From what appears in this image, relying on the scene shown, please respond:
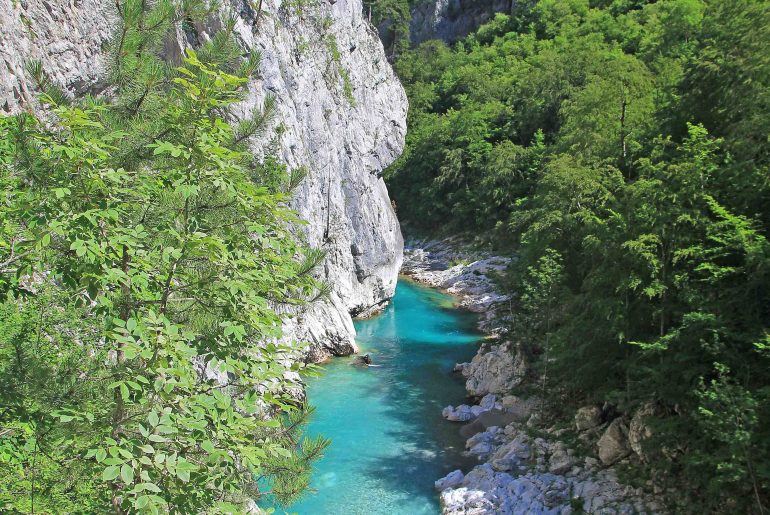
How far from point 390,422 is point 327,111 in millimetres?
15493

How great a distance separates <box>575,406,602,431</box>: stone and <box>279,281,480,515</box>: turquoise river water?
292 cm

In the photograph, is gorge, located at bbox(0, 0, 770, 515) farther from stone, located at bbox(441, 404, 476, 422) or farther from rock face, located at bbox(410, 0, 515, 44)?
rock face, located at bbox(410, 0, 515, 44)

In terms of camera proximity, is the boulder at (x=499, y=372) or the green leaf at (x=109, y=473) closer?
the green leaf at (x=109, y=473)

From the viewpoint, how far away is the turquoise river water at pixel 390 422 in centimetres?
1134

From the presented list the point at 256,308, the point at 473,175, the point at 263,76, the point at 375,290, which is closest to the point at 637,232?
the point at 256,308

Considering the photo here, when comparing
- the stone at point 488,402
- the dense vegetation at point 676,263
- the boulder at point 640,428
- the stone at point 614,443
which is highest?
the dense vegetation at point 676,263

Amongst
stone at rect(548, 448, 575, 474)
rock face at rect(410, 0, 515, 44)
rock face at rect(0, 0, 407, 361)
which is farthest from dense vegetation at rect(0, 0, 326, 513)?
rock face at rect(410, 0, 515, 44)

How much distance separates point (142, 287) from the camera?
3119mm

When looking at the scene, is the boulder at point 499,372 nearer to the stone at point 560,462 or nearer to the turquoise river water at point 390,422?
the turquoise river water at point 390,422

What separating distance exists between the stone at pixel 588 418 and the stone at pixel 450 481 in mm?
3105

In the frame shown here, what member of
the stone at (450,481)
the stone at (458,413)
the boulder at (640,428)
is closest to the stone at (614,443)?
the boulder at (640,428)

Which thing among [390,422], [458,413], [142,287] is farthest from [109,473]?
[458,413]

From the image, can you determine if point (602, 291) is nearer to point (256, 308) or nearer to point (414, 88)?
point (256, 308)

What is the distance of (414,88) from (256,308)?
174 feet
